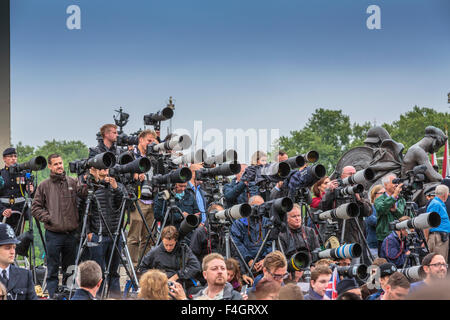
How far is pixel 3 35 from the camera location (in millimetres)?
9023

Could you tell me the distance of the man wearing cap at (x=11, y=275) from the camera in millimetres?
4691

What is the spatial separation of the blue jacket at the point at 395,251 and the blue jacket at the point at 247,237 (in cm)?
139

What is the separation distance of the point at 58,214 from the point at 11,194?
1.29m

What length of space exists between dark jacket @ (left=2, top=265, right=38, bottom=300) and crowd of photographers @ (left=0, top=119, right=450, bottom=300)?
1.13 m

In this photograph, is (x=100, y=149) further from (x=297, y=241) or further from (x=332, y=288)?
(x=332, y=288)

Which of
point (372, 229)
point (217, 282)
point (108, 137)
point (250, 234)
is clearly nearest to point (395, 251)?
point (372, 229)

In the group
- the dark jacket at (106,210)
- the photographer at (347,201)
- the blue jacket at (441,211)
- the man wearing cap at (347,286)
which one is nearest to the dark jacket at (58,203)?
the dark jacket at (106,210)

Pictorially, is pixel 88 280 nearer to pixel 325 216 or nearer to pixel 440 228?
pixel 325 216

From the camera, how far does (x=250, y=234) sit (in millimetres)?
7035

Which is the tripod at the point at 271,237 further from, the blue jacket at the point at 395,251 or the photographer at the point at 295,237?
the blue jacket at the point at 395,251
